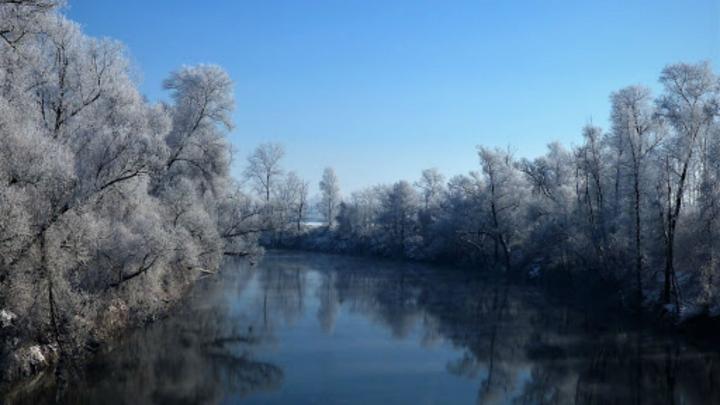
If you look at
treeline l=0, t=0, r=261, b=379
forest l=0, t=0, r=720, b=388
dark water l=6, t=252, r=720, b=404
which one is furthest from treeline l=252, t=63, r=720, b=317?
treeline l=0, t=0, r=261, b=379

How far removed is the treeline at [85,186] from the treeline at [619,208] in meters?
13.8

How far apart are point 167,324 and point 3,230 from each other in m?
11.4

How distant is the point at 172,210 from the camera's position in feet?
90.6

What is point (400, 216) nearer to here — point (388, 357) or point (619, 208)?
point (619, 208)

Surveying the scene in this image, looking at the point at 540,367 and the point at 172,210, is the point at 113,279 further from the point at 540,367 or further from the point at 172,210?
the point at 540,367

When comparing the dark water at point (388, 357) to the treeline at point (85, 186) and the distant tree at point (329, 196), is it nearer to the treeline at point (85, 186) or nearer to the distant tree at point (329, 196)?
the treeline at point (85, 186)

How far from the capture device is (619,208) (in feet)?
119

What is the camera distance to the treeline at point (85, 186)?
15.0 metres

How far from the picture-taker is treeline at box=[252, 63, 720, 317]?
26.3 meters

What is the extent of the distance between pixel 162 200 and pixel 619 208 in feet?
87.5

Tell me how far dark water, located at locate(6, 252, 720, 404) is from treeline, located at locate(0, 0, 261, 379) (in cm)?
171

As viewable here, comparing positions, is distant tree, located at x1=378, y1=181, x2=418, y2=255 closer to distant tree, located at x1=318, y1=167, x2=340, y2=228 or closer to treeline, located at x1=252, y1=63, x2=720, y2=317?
treeline, located at x1=252, y1=63, x2=720, y2=317

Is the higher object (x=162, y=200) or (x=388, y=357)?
(x=162, y=200)

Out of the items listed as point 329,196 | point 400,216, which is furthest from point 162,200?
point 329,196
